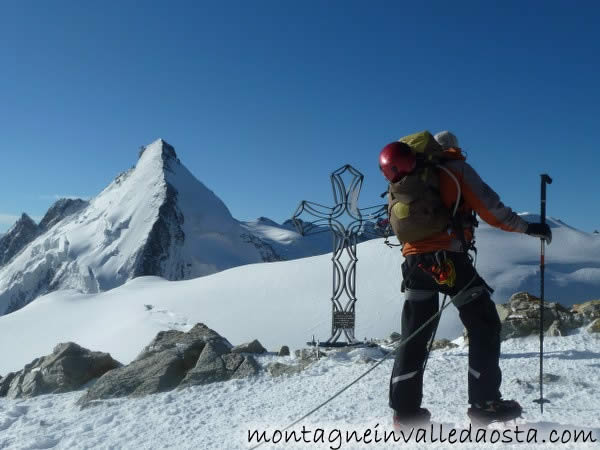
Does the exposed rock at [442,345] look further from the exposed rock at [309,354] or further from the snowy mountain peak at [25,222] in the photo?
the snowy mountain peak at [25,222]

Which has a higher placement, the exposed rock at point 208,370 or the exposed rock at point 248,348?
the exposed rock at point 248,348

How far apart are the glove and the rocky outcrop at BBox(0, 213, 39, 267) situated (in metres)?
158

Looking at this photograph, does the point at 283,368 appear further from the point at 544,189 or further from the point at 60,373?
the point at 544,189

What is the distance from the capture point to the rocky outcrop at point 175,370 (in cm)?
592

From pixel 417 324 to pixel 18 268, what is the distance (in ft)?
396

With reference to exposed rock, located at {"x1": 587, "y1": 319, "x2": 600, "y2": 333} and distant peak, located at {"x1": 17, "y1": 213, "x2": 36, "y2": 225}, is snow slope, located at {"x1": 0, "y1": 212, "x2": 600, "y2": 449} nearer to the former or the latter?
exposed rock, located at {"x1": 587, "y1": 319, "x2": 600, "y2": 333}

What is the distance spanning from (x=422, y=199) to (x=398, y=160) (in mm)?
294

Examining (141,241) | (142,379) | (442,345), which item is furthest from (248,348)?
(141,241)

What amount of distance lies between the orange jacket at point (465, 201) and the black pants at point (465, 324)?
8cm

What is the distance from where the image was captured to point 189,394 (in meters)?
5.67

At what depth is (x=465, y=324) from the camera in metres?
3.45

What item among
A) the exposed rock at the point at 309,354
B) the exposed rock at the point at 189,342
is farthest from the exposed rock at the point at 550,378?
the exposed rock at the point at 189,342

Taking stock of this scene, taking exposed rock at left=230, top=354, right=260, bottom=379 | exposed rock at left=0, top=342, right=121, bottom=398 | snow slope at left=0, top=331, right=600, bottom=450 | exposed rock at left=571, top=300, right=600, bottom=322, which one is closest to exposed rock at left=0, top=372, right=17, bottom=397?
exposed rock at left=0, top=342, right=121, bottom=398

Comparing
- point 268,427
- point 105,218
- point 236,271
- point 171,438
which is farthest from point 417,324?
point 105,218
